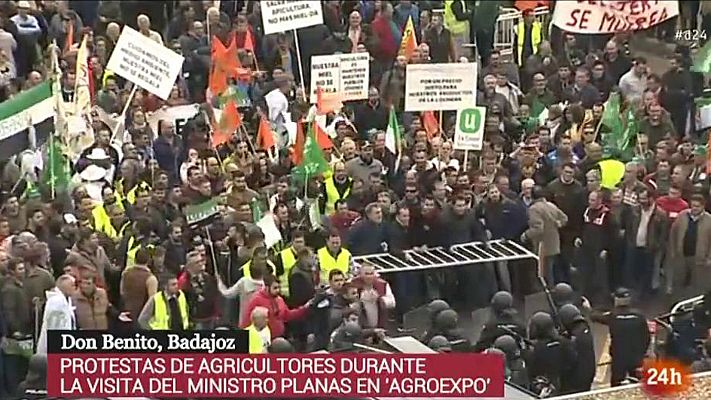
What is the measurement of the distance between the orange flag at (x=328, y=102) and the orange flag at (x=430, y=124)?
1.71 ft

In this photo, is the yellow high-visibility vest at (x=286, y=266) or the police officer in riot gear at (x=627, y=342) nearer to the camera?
the police officer in riot gear at (x=627, y=342)

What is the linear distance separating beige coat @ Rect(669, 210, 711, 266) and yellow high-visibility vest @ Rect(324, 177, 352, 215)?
74.0 inches

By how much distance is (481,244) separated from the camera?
10781 mm

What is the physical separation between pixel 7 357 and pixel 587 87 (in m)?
Answer: 3.86

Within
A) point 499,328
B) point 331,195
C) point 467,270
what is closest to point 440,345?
point 499,328

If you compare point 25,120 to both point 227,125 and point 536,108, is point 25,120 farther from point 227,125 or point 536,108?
point 536,108

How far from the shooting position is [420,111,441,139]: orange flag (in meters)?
11.4

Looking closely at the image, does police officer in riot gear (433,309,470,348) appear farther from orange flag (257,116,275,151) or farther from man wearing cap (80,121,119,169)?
man wearing cap (80,121,119,169)

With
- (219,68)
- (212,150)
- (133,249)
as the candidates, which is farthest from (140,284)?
(219,68)

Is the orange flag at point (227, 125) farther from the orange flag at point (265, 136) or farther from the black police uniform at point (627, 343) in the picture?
the black police uniform at point (627, 343)

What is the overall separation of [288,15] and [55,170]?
211 centimetres

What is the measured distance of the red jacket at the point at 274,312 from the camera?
10.5 metres

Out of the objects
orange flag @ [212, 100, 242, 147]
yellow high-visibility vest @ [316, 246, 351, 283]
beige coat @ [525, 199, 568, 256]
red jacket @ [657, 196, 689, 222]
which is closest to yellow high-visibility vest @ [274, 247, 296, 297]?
yellow high-visibility vest @ [316, 246, 351, 283]

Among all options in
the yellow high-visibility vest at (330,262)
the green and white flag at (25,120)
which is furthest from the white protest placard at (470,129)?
the green and white flag at (25,120)
